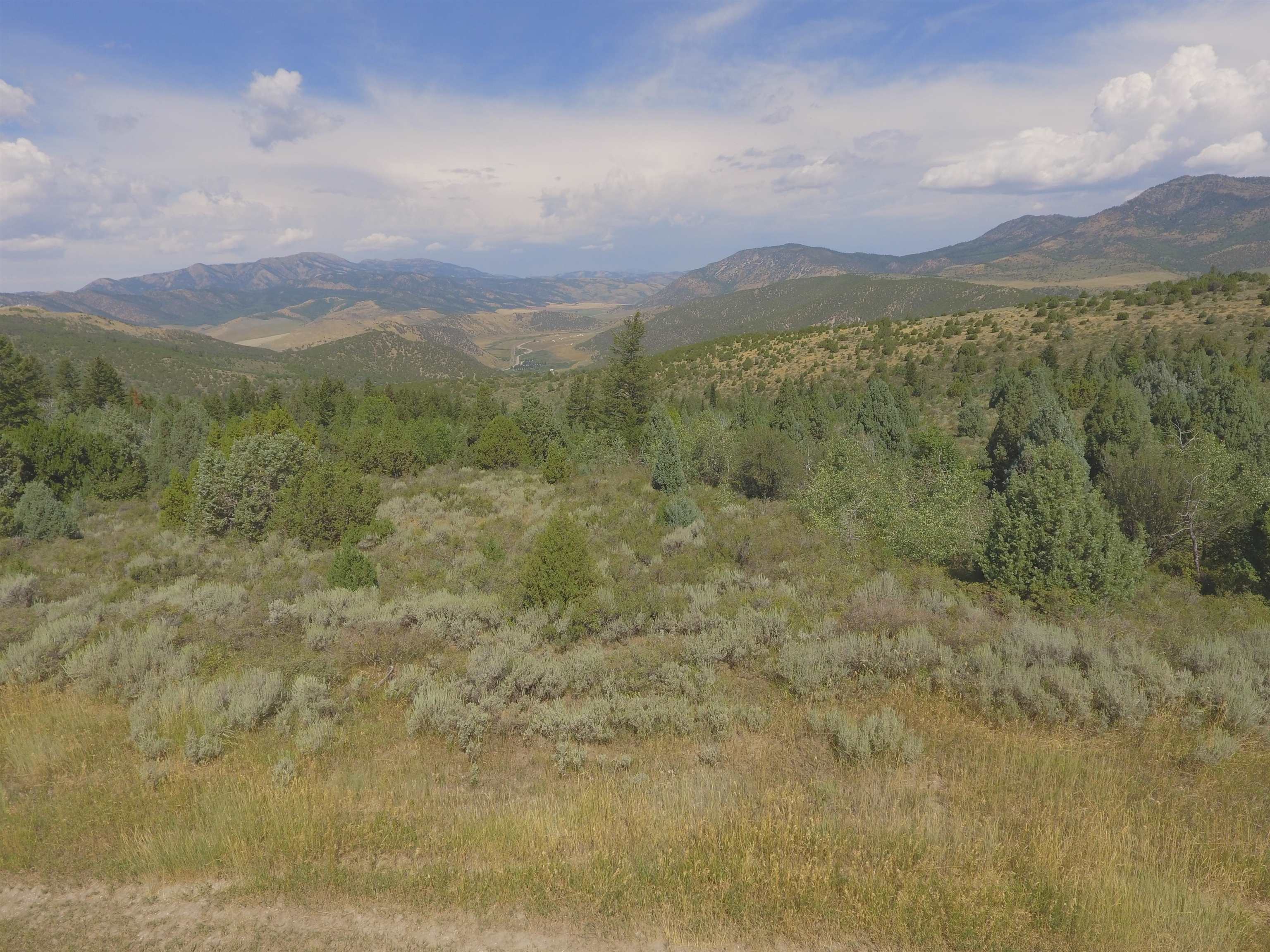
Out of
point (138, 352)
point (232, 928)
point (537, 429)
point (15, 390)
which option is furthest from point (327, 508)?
point (138, 352)

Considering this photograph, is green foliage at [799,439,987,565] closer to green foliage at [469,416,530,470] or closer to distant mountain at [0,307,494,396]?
green foliage at [469,416,530,470]

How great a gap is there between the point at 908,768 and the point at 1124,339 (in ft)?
189

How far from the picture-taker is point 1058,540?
11.4m

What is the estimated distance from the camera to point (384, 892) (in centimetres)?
495

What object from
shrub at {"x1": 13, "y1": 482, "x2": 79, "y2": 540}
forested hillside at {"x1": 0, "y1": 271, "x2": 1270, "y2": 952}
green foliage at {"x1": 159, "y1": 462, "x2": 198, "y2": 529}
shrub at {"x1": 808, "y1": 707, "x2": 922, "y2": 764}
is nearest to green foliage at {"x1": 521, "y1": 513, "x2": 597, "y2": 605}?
forested hillside at {"x1": 0, "y1": 271, "x2": 1270, "y2": 952}

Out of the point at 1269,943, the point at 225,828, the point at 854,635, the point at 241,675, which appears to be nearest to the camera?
the point at 1269,943

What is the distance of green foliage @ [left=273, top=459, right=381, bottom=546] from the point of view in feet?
59.2

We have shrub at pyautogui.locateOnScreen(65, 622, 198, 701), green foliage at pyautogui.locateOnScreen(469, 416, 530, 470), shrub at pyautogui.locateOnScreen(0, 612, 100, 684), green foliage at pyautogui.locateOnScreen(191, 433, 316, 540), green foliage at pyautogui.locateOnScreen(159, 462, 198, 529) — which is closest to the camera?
shrub at pyautogui.locateOnScreen(65, 622, 198, 701)

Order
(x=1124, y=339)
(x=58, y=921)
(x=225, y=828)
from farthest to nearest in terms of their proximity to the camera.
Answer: (x=1124, y=339), (x=225, y=828), (x=58, y=921)

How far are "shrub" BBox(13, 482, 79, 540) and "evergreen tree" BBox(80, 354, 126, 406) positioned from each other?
41183 mm

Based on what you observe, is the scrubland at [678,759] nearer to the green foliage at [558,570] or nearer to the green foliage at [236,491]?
the green foliage at [558,570]

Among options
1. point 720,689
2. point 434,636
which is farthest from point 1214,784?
point 434,636

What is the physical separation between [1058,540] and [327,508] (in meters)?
19.5

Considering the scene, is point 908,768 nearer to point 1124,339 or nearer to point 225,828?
point 225,828
